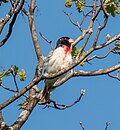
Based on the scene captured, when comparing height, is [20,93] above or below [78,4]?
below

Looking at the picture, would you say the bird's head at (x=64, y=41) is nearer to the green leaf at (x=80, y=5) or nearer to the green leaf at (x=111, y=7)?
the green leaf at (x=80, y=5)

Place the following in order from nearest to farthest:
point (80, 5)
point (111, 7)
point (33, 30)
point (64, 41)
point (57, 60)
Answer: point (111, 7)
point (80, 5)
point (33, 30)
point (57, 60)
point (64, 41)

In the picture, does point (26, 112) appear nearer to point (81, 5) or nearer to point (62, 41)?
point (81, 5)

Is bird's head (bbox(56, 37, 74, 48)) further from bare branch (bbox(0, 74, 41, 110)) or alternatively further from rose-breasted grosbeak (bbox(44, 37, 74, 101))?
bare branch (bbox(0, 74, 41, 110))

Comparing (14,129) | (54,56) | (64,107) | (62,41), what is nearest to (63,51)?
(54,56)

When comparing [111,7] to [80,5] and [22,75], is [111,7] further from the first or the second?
[22,75]

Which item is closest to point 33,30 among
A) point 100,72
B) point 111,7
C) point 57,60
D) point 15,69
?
point 57,60

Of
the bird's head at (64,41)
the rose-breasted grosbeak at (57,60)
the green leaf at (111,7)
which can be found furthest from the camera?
the bird's head at (64,41)

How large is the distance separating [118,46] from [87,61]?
0.51 m

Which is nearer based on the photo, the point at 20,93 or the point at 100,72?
the point at 100,72

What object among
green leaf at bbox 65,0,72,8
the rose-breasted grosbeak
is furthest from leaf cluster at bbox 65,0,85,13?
the rose-breasted grosbeak

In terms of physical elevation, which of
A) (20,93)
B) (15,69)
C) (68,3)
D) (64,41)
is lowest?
(20,93)

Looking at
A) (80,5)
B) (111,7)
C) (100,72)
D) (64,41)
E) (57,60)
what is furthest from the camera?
(64,41)

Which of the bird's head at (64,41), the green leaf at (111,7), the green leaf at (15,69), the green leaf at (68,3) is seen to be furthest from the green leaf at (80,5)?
the bird's head at (64,41)
